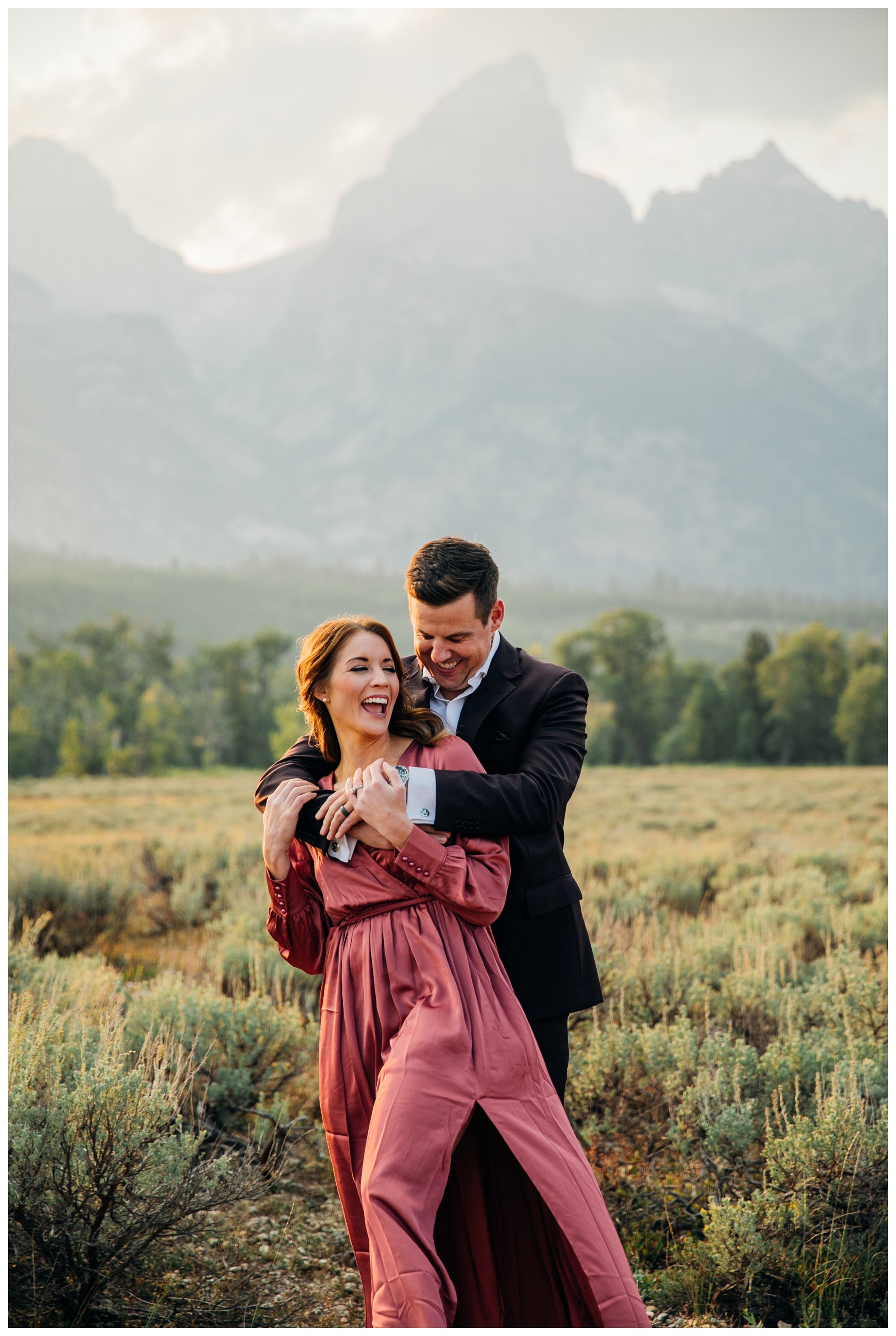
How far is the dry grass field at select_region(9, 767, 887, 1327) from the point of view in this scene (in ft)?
11.2

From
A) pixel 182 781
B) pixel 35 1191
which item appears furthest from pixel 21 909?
pixel 182 781

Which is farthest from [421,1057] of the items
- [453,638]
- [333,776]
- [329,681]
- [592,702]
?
[592,702]

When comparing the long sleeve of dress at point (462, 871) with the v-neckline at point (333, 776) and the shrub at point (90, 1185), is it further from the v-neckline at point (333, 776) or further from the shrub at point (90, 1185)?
the shrub at point (90, 1185)

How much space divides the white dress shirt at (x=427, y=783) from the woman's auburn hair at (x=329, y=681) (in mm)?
120

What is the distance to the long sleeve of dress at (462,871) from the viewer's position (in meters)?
2.42

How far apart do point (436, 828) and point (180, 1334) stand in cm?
188

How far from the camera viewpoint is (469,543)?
2773 millimetres

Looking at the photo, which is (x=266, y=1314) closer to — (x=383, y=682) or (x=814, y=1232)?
(x=814, y=1232)

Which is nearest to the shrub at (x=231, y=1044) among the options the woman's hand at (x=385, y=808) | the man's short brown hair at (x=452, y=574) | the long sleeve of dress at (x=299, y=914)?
the long sleeve of dress at (x=299, y=914)

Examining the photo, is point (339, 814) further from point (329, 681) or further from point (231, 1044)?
point (231, 1044)

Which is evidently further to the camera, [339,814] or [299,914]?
[299,914]

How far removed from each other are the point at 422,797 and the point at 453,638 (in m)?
0.55

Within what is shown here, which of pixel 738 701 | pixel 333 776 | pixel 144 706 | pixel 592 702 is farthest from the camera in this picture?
pixel 738 701

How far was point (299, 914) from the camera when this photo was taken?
2707 mm
